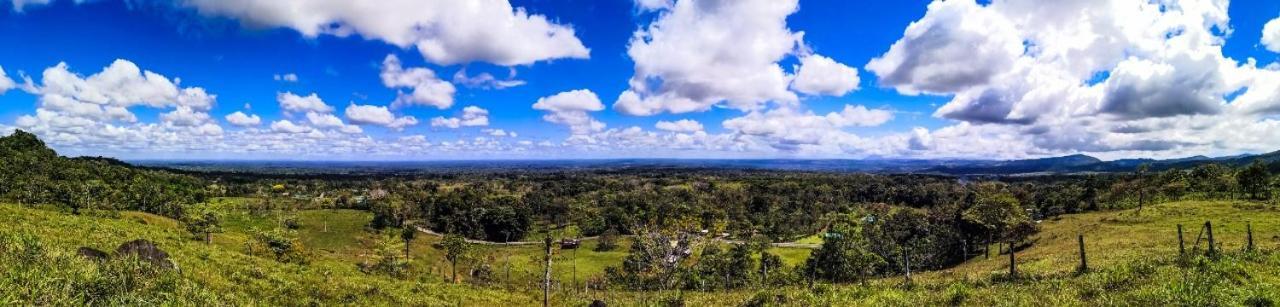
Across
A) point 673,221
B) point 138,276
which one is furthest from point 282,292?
Result: point 673,221

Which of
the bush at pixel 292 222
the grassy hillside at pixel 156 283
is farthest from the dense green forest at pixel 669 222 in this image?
the grassy hillside at pixel 156 283

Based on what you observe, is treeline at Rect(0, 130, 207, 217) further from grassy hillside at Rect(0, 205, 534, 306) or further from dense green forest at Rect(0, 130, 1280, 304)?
grassy hillside at Rect(0, 205, 534, 306)

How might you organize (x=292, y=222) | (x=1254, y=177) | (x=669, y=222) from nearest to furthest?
(x=669, y=222), (x=1254, y=177), (x=292, y=222)

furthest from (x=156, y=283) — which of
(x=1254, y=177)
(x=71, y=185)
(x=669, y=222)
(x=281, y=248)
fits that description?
(x=1254, y=177)

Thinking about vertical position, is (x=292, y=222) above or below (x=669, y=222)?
below

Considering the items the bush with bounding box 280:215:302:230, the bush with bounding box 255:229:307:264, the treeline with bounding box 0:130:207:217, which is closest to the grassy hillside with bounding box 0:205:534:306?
the bush with bounding box 255:229:307:264

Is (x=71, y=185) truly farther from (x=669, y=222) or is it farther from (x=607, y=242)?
(x=669, y=222)

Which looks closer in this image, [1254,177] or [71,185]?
[1254,177]

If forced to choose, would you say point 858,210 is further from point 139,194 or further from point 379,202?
point 139,194

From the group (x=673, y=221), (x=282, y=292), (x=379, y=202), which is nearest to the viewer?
(x=282, y=292)
